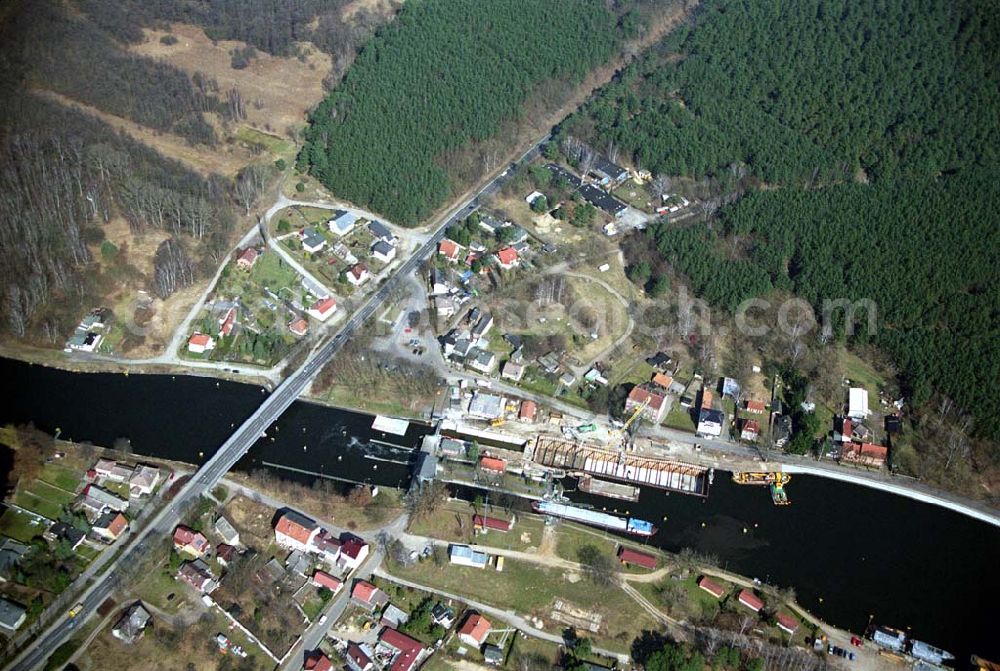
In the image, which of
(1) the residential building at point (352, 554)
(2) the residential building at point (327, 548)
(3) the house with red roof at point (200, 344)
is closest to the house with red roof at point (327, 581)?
(1) the residential building at point (352, 554)

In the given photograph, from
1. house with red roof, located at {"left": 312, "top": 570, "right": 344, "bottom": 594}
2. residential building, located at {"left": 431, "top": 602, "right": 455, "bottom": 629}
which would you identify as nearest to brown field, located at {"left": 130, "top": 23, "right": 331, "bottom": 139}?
house with red roof, located at {"left": 312, "top": 570, "right": 344, "bottom": 594}

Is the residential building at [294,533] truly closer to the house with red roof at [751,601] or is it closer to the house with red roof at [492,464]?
the house with red roof at [492,464]

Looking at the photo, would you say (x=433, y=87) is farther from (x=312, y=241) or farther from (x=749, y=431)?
(x=749, y=431)

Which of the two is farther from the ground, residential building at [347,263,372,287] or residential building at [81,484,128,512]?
residential building at [347,263,372,287]

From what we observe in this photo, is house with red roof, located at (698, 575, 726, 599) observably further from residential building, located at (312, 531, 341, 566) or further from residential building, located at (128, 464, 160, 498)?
residential building, located at (128, 464, 160, 498)

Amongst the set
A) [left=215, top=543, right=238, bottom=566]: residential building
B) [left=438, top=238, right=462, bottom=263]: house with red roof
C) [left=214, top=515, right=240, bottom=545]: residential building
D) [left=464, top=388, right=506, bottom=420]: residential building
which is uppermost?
[left=438, top=238, right=462, bottom=263]: house with red roof

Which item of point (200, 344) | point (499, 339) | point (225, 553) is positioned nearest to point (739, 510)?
point (499, 339)

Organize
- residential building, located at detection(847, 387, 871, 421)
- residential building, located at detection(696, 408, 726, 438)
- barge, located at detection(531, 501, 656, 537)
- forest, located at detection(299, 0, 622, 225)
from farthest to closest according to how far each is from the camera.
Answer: forest, located at detection(299, 0, 622, 225)
residential building, located at detection(847, 387, 871, 421)
residential building, located at detection(696, 408, 726, 438)
barge, located at detection(531, 501, 656, 537)
